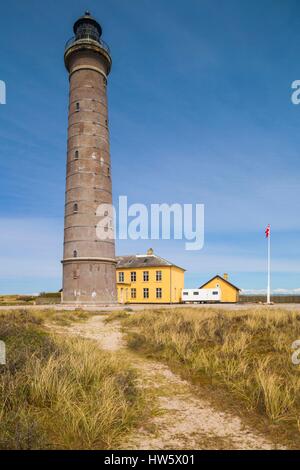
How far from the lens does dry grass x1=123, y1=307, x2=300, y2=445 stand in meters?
4.76

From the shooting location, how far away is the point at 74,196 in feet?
92.7

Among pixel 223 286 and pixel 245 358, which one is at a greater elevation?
pixel 245 358

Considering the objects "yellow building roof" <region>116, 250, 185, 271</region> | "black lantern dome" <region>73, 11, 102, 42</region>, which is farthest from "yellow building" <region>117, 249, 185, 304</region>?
"black lantern dome" <region>73, 11, 102, 42</region>

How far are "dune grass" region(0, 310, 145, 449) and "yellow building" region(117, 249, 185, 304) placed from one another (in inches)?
1309

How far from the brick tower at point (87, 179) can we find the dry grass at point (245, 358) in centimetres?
1594

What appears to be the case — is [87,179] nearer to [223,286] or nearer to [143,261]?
[143,261]

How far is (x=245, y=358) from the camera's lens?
7125 millimetres

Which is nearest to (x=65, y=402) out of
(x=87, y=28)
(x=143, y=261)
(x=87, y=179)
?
(x=87, y=179)

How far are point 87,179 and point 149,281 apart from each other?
17241 mm

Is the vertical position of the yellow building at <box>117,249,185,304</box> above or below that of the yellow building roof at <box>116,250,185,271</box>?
below

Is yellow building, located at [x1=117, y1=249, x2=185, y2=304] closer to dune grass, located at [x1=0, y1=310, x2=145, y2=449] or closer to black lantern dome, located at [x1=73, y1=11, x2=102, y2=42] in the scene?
black lantern dome, located at [x1=73, y1=11, x2=102, y2=42]
